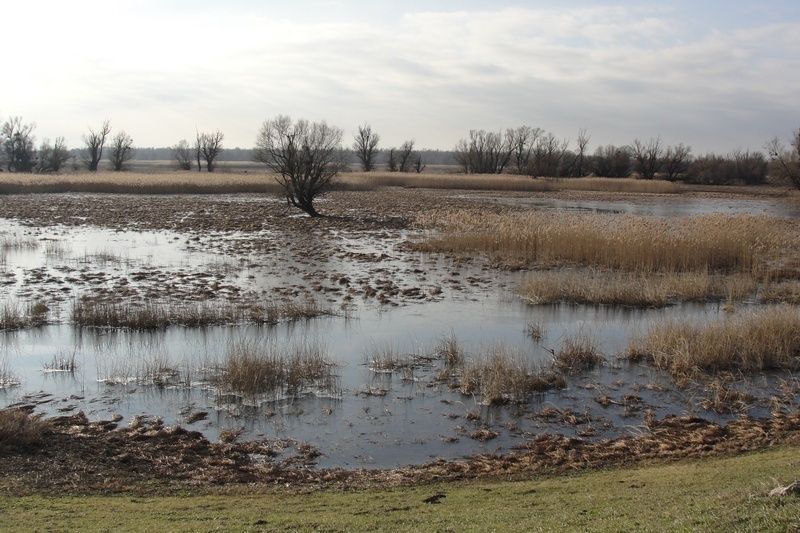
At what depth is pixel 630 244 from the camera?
934 inches

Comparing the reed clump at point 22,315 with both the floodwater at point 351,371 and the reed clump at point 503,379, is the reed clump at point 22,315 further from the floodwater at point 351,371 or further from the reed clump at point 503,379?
the reed clump at point 503,379

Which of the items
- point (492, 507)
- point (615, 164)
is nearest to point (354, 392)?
point (492, 507)

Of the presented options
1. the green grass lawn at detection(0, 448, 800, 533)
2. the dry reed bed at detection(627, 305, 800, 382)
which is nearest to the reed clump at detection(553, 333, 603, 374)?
the dry reed bed at detection(627, 305, 800, 382)

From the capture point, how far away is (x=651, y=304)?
59.2ft

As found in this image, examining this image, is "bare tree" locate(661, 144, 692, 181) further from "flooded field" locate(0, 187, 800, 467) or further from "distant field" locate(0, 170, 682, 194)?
"flooded field" locate(0, 187, 800, 467)

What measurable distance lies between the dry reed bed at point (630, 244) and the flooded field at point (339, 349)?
1.82 metres

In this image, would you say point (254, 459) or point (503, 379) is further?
point (503, 379)

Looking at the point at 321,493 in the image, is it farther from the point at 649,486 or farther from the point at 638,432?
the point at 638,432

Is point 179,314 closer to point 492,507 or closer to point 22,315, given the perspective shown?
point 22,315

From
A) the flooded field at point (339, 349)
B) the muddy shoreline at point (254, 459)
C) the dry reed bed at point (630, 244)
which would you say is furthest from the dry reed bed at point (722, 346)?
the dry reed bed at point (630, 244)

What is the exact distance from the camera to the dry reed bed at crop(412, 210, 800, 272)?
2314 centimetres

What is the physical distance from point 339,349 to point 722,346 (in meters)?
7.15

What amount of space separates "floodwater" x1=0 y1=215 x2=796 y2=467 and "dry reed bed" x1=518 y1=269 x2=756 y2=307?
0.59 m

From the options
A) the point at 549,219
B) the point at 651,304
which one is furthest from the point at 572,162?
the point at 651,304
